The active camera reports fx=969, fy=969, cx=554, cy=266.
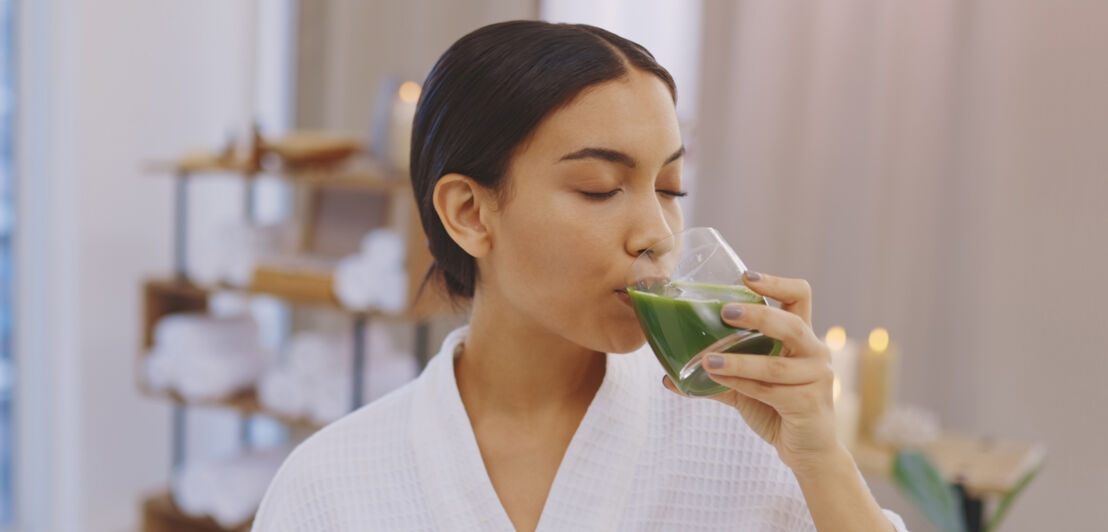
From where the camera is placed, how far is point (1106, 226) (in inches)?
86.1

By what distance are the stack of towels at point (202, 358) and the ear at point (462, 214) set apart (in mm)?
1805

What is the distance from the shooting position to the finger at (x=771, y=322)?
0.73 m

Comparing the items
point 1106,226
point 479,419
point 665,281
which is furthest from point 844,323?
point 665,281

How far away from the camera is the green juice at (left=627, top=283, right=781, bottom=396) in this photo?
29.8 inches

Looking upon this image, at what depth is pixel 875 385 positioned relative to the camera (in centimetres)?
188

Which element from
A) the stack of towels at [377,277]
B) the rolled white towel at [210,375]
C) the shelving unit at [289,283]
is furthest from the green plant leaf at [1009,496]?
the rolled white towel at [210,375]

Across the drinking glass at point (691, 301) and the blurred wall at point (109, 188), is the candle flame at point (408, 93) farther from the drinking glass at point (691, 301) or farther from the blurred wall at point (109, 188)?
the drinking glass at point (691, 301)

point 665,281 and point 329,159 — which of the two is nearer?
point 665,281

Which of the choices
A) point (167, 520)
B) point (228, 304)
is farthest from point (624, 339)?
point (228, 304)

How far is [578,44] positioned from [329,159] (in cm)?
166

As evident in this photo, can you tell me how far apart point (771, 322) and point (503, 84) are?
0.33 m

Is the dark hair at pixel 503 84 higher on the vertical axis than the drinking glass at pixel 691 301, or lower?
higher

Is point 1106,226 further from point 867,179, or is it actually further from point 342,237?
point 342,237

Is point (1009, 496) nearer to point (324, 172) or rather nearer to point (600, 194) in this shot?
point (600, 194)
